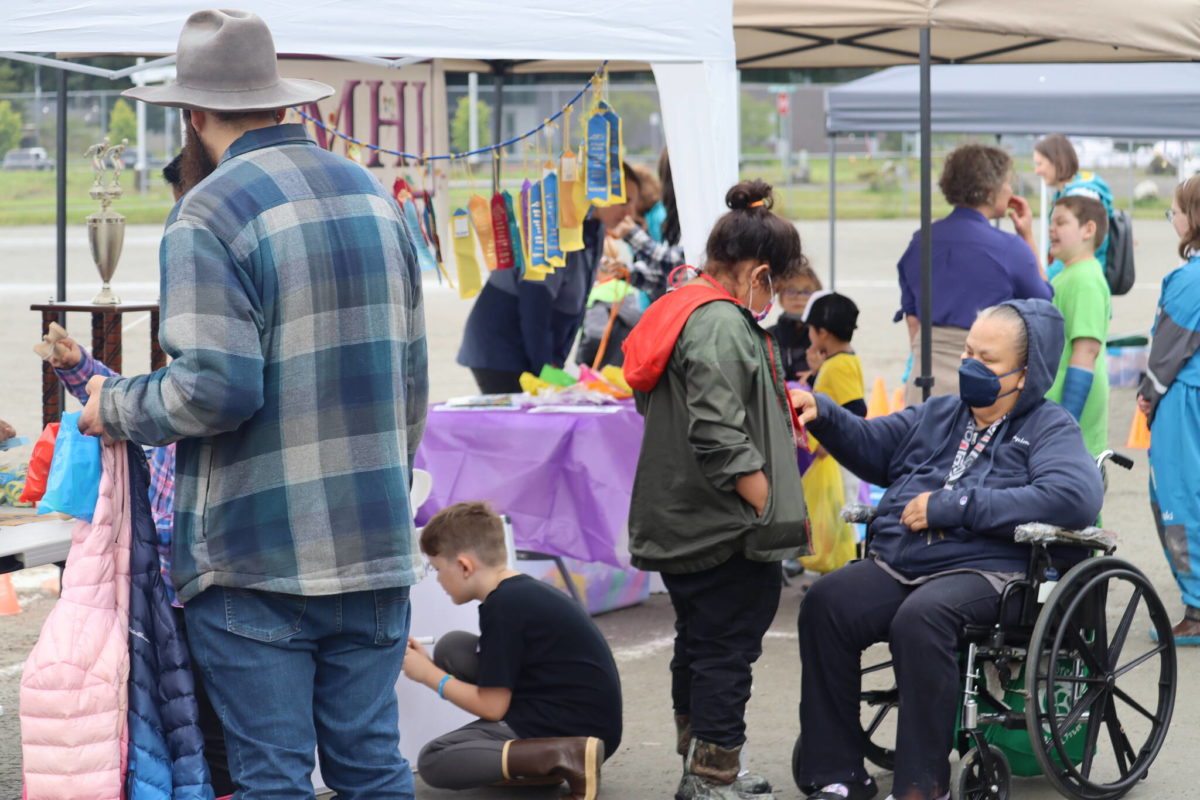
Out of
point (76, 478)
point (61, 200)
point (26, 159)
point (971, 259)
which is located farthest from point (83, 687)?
point (26, 159)

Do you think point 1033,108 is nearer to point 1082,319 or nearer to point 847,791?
point 1082,319

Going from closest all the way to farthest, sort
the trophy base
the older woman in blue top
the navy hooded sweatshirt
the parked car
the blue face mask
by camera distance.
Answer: the navy hooded sweatshirt, the blue face mask, the trophy base, the older woman in blue top, the parked car

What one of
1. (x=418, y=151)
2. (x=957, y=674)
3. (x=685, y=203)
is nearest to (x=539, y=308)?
(x=418, y=151)

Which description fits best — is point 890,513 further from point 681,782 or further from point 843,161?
point 843,161

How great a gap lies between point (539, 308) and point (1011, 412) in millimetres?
2544

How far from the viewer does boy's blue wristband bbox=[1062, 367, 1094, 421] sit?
538 centimetres

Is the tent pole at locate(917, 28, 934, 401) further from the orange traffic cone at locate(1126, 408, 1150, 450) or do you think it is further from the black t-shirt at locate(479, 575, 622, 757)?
the orange traffic cone at locate(1126, 408, 1150, 450)

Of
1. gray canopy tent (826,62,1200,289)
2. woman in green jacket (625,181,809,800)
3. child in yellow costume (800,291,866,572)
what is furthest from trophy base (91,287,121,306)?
gray canopy tent (826,62,1200,289)

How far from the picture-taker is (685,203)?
4.16 m

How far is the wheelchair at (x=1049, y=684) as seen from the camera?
3367 millimetres

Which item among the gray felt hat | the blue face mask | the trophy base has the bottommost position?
the blue face mask

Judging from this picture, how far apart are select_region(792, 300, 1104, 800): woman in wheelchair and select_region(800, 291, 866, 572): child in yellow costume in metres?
1.55

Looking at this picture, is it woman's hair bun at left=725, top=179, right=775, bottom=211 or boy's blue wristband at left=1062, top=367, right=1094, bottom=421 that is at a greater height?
woman's hair bun at left=725, top=179, right=775, bottom=211

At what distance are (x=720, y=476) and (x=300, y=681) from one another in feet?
3.89
